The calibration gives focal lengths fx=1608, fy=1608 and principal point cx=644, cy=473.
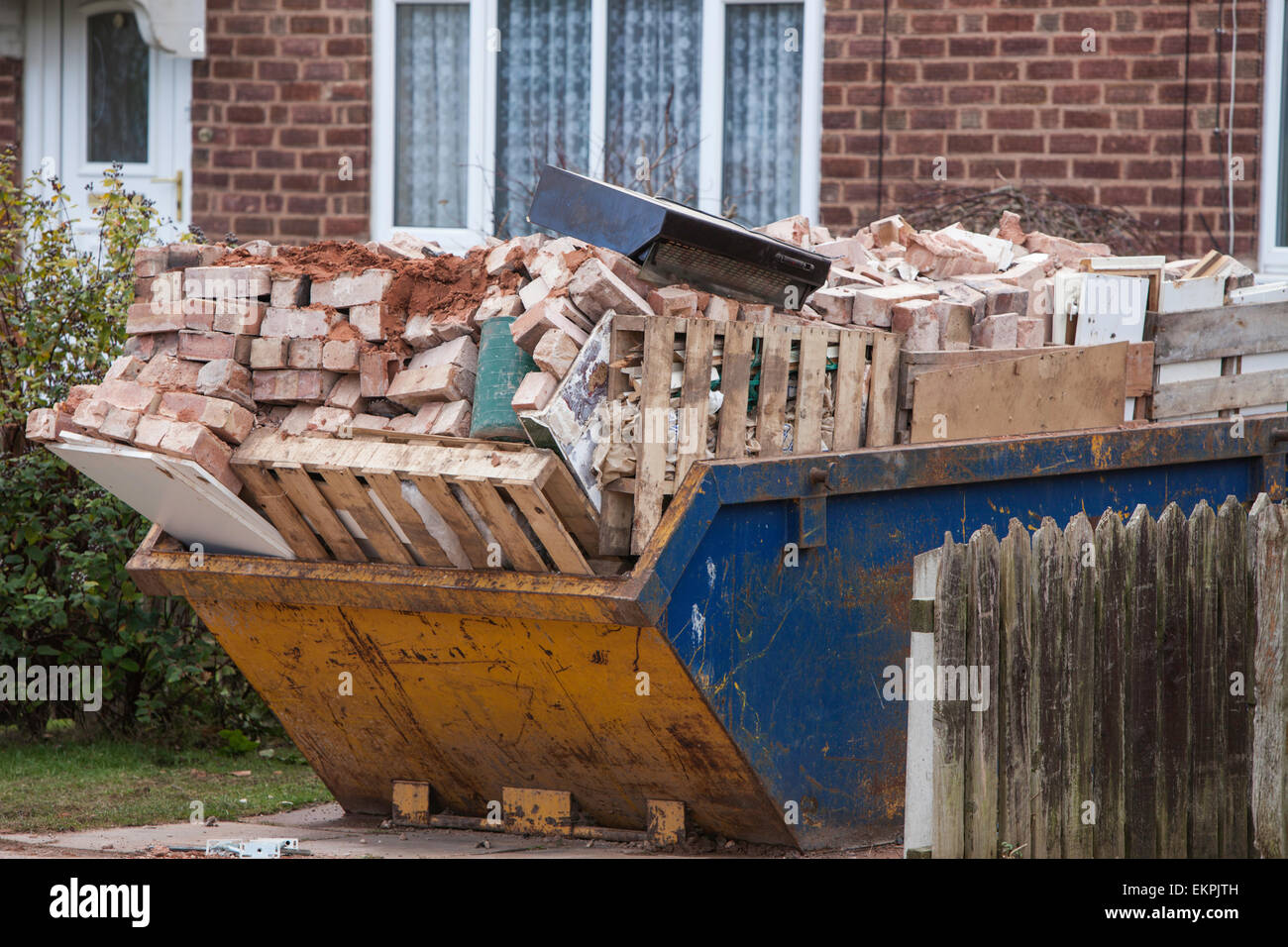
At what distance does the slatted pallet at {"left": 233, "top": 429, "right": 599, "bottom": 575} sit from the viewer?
4.66 meters

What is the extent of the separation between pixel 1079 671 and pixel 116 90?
8473mm

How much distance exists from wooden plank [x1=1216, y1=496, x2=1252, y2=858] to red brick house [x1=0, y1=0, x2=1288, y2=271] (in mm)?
5270

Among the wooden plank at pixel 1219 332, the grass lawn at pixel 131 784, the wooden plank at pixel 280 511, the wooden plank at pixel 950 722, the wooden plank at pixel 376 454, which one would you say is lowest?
the grass lawn at pixel 131 784

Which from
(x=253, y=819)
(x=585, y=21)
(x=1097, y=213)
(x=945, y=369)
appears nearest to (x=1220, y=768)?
(x=945, y=369)

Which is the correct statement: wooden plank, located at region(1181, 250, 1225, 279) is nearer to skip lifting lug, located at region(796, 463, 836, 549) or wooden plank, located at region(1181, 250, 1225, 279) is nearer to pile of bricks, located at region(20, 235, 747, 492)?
skip lifting lug, located at region(796, 463, 836, 549)

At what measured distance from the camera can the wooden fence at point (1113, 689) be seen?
4.36 meters

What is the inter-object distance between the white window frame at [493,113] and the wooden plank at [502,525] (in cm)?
561

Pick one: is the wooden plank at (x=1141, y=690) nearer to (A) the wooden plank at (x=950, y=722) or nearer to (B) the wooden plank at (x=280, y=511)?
(A) the wooden plank at (x=950, y=722)

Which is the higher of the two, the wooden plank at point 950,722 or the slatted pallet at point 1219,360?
the slatted pallet at point 1219,360

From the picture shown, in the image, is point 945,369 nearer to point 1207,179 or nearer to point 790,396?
point 790,396

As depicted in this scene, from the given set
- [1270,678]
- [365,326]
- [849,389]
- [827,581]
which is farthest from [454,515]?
[1270,678]

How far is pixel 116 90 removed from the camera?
10.8 m

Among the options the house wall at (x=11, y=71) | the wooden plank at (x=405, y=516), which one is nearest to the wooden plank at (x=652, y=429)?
the wooden plank at (x=405, y=516)

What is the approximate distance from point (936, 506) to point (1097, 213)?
16.1ft
